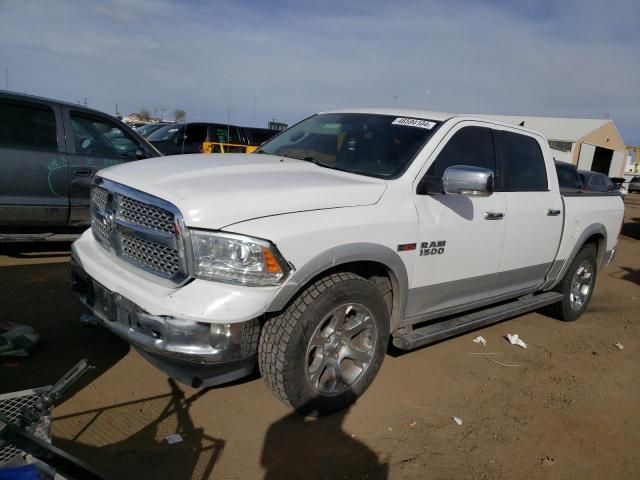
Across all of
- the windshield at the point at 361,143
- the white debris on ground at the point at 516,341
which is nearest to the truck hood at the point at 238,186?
the windshield at the point at 361,143

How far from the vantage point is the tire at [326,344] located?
2789 millimetres

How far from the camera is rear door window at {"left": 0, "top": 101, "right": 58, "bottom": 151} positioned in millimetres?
5406

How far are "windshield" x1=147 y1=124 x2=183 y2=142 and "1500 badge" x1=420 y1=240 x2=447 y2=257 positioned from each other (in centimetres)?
1047

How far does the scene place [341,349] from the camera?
313 cm

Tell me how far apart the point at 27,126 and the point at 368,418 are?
4.84m

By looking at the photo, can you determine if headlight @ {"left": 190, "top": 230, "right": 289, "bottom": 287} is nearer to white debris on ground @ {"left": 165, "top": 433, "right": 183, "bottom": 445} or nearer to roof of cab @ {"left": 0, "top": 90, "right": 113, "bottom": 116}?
white debris on ground @ {"left": 165, "top": 433, "right": 183, "bottom": 445}

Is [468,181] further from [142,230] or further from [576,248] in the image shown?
[576,248]

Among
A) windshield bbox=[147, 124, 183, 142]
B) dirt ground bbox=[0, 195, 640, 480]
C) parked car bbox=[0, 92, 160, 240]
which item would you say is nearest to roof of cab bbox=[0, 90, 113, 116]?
parked car bbox=[0, 92, 160, 240]

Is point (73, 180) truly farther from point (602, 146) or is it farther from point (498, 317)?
point (602, 146)

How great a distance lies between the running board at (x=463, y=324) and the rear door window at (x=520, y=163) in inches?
41.0

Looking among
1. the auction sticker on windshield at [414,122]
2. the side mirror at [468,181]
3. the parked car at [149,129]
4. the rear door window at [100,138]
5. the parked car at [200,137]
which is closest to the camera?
the side mirror at [468,181]

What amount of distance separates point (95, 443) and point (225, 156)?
2014 millimetres

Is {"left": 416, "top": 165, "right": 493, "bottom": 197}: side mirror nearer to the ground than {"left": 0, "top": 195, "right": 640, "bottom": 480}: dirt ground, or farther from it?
farther from it

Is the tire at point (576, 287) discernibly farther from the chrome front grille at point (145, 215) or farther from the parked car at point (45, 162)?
the parked car at point (45, 162)
